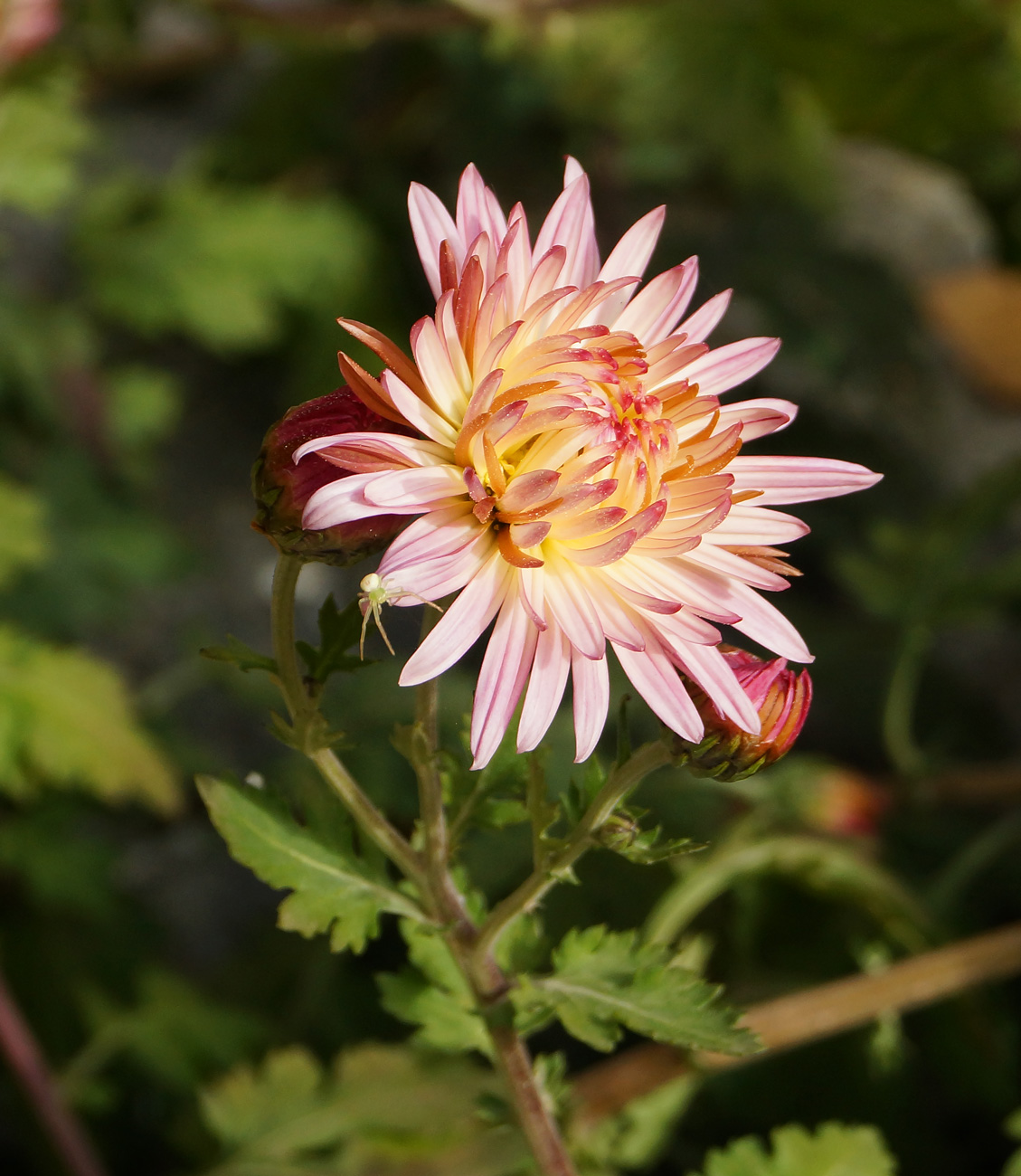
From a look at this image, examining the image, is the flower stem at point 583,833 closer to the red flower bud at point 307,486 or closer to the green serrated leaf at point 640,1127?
the red flower bud at point 307,486

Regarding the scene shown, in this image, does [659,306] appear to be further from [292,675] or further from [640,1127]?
[640,1127]

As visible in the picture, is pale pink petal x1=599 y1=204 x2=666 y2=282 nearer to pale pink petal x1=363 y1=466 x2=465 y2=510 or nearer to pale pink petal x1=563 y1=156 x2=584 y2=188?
pale pink petal x1=563 y1=156 x2=584 y2=188

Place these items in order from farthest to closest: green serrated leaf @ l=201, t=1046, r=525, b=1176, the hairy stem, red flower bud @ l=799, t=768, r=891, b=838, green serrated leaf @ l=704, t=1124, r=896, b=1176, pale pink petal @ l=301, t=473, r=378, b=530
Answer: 1. red flower bud @ l=799, t=768, r=891, b=838
2. the hairy stem
3. green serrated leaf @ l=201, t=1046, r=525, b=1176
4. green serrated leaf @ l=704, t=1124, r=896, b=1176
5. pale pink petal @ l=301, t=473, r=378, b=530

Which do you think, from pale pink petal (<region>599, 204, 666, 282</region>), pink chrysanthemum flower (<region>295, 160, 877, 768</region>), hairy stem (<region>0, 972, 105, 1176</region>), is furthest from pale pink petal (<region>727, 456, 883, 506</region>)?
hairy stem (<region>0, 972, 105, 1176</region>)

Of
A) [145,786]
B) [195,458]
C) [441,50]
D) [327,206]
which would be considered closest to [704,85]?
[441,50]

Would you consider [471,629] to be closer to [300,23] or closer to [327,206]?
[300,23]
